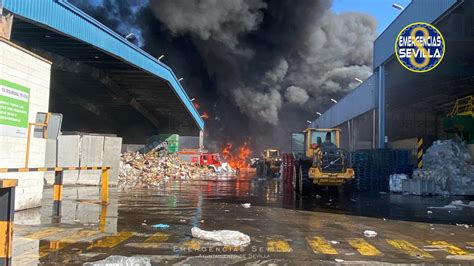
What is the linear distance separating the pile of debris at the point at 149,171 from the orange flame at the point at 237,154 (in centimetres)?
1557

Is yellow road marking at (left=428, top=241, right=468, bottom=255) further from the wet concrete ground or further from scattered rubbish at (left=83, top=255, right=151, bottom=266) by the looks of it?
scattered rubbish at (left=83, top=255, right=151, bottom=266)

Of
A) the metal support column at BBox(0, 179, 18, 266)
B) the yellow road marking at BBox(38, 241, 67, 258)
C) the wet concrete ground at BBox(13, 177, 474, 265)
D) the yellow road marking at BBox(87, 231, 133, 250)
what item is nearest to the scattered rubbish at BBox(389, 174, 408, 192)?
the wet concrete ground at BBox(13, 177, 474, 265)

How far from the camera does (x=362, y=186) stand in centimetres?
2158

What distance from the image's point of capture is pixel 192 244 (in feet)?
24.8

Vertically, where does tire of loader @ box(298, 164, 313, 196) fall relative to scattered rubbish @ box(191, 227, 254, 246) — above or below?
above

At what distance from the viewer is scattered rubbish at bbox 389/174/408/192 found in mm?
20042

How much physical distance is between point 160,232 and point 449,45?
1884 cm

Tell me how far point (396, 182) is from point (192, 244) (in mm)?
14875

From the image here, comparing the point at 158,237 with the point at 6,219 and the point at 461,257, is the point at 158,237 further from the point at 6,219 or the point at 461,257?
the point at 461,257

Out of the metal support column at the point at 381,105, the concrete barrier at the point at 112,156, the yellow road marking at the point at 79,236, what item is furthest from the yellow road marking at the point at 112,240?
the metal support column at the point at 381,105

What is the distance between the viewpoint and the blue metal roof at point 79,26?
15.3 metres

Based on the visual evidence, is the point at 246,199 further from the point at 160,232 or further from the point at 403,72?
the point at 403,72

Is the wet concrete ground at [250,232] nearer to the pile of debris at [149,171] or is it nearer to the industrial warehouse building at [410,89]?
the pile of debris at [149,171]

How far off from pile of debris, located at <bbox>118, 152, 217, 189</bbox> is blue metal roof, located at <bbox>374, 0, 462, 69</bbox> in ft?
47.4
